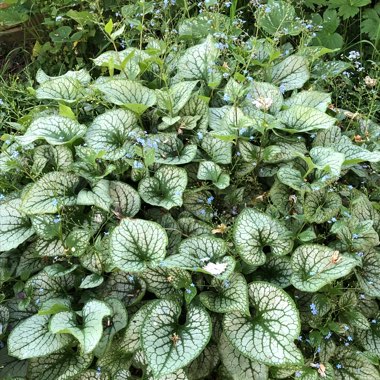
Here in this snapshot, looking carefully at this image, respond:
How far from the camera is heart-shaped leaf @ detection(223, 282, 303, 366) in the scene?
1.40 metres

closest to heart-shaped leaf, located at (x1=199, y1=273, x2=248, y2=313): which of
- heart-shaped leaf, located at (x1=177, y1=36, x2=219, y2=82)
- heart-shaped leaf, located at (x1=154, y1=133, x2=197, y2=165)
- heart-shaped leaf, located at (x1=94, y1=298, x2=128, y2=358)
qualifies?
heart-shaped leaf, located at (x1=94, y1=298, x2=128, y2=358)

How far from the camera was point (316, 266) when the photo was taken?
1.56 metres

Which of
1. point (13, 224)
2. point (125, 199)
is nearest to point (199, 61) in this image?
point (125, 199)

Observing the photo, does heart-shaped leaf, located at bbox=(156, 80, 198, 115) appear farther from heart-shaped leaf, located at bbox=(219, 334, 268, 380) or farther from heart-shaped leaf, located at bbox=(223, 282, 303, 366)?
heart-shaped leaf, located at bbox=(219, 334, 268, 380)

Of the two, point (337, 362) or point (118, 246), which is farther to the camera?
point (337, 362)

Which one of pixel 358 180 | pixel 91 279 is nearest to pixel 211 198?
pixel 91 279

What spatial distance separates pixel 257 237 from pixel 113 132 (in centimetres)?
70

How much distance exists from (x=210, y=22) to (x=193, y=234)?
1.14 meters

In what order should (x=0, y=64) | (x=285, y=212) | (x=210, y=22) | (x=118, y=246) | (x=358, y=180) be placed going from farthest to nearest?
(x=0, y=64) < (x=210, y=22) < (x=358, y=180) < (x=285, y=212) < (x=118, y=246)

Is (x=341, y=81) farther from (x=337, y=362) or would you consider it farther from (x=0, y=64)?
(x=0, y=64)

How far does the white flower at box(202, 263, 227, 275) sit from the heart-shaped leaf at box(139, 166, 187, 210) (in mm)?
315

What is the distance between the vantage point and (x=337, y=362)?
1648 millimetres

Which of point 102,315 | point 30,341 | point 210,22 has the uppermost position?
point 210,22

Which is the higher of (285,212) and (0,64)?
(285,212)
